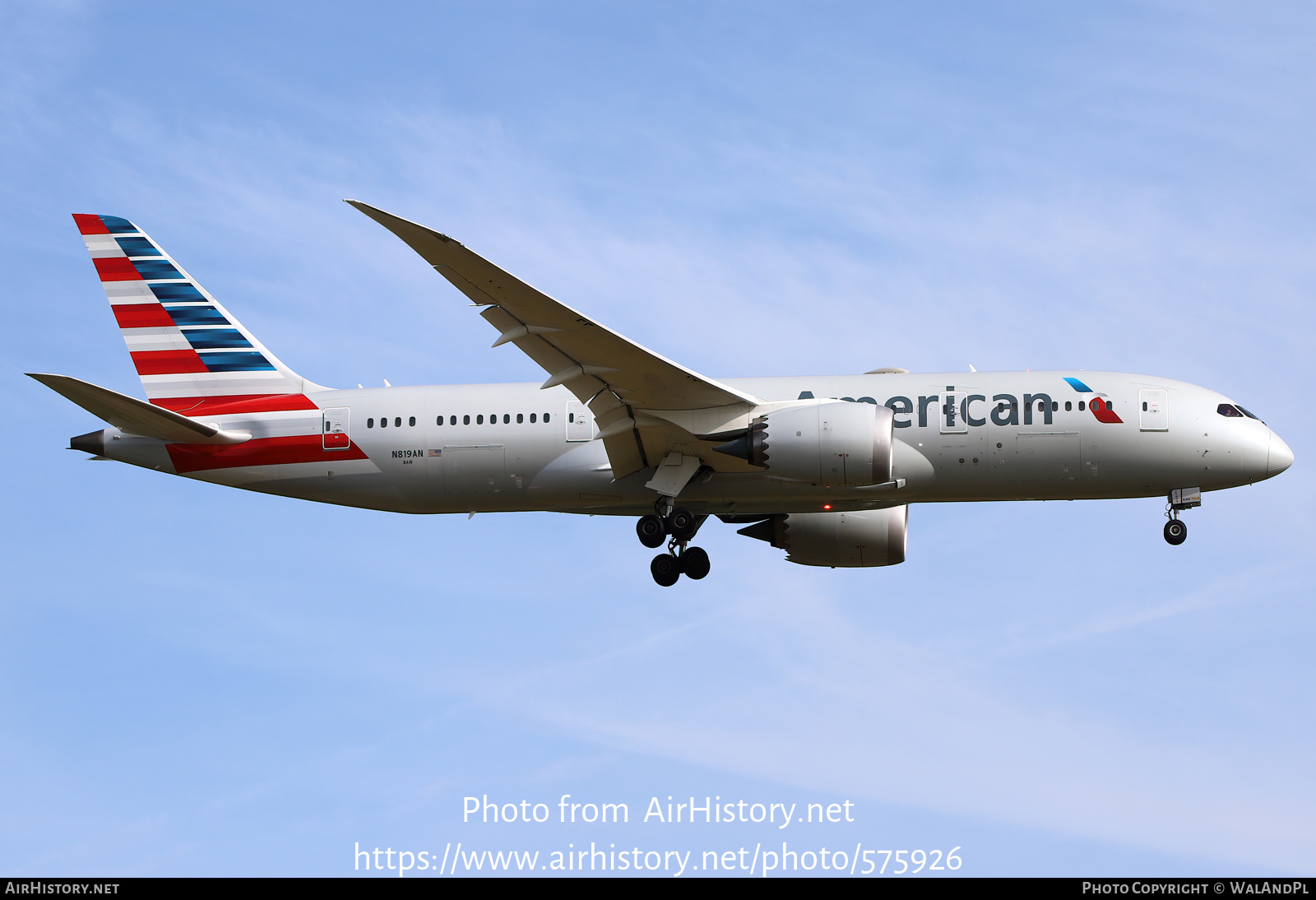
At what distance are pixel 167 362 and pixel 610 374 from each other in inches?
448

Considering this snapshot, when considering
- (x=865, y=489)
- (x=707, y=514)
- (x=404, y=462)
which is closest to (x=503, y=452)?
(x=404, y=462)

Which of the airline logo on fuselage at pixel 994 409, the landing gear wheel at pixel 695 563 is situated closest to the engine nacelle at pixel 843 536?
the landing gear wheel at pixel 695 563

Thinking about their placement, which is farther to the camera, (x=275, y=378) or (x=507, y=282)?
(x=275, y=378)

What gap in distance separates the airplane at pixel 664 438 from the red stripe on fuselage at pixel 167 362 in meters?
0.31

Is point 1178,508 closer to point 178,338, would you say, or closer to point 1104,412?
point 1104,412

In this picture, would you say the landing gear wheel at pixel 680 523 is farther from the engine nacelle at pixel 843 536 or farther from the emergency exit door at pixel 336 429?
the emergency exit door at pixel 336 429

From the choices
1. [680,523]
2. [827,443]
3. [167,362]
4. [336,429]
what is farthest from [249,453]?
[827,443]

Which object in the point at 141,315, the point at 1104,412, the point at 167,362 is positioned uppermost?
the point at 141,315

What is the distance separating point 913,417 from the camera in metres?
26.3

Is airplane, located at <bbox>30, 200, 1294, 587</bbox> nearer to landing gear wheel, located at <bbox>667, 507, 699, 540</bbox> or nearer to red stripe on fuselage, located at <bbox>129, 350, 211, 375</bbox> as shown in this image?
landing gear wheel, located at <bbox>667, 507, 699, 540</bbox>

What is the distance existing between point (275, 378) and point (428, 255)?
8.61 metres

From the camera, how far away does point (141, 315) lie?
3069 centimetres

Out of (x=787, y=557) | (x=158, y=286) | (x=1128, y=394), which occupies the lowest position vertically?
(x=787, y=557)

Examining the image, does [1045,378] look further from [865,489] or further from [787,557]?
[787,557]
